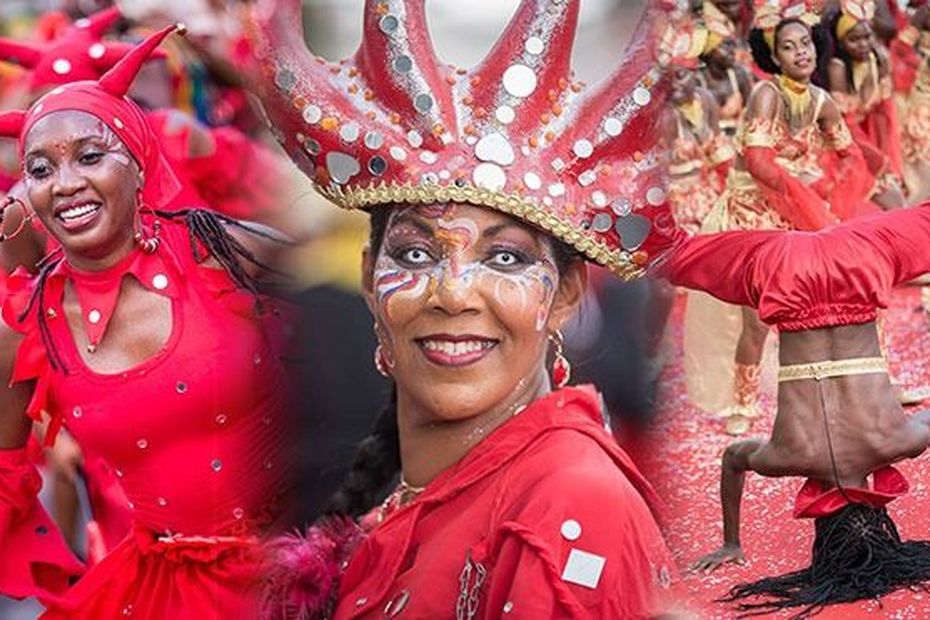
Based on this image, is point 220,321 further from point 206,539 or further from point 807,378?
point 807,378

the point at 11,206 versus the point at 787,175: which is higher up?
the point at 11,206

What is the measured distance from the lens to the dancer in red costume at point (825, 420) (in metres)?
3.29

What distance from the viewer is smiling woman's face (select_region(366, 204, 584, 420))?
2078 mm

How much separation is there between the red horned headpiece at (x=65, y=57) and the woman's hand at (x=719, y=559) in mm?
1782

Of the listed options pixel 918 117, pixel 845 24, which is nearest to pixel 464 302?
pixel 845 24

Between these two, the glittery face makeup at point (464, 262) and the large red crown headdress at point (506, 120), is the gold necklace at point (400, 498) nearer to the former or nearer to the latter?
the glittery face makeup at point (464, 262)

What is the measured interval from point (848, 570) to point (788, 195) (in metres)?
1.05

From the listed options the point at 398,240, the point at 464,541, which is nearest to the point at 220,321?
the point at 398,240

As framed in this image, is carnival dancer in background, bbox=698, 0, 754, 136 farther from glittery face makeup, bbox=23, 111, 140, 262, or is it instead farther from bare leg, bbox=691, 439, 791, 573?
glittery face makeup, bbox=23, 111, 140, 262

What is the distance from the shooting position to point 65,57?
2.89 metres

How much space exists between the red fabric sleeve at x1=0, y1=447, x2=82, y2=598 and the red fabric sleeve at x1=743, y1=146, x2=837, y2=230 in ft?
6.96

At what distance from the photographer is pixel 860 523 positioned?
139 inches

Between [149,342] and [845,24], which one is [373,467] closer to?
[149,342]

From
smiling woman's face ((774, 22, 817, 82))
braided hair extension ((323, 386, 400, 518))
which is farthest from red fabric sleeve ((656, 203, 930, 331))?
braided hair extension ((323, 386, 400, 518))
